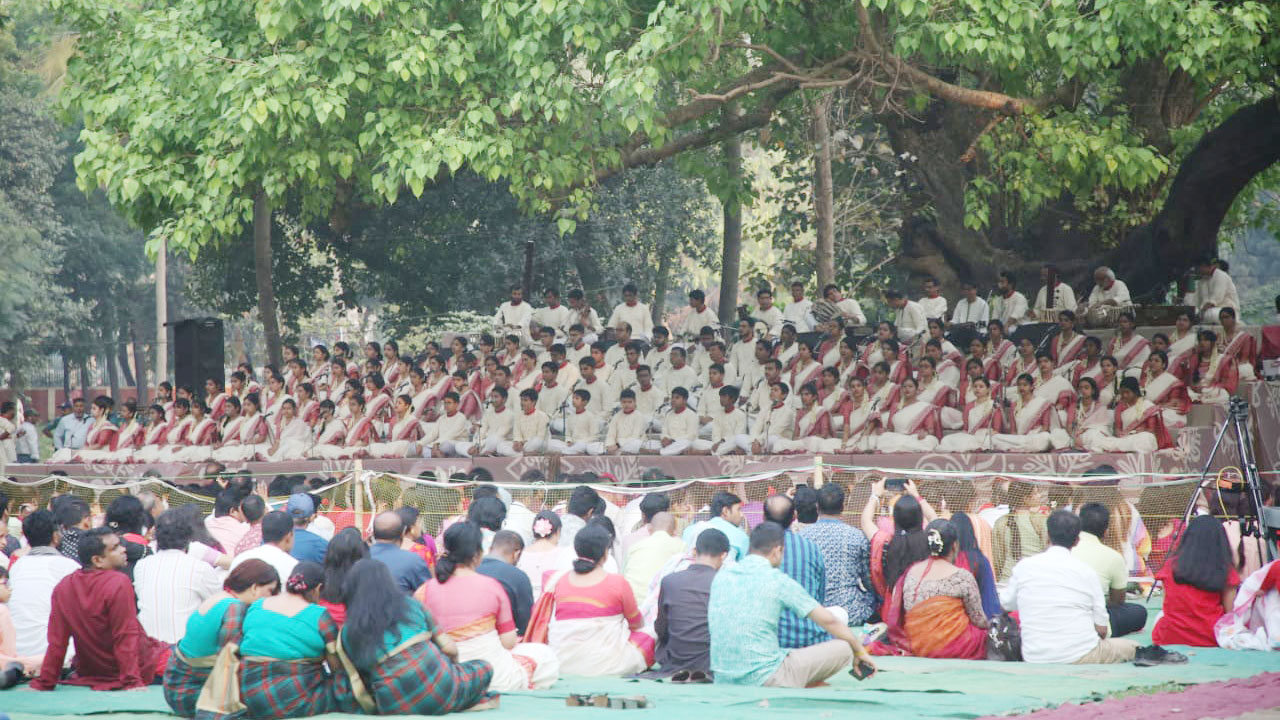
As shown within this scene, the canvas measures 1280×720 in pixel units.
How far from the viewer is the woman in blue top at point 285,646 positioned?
7.09 metres

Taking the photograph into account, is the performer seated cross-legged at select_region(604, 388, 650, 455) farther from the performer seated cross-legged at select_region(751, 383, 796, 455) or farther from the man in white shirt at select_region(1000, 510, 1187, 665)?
the man in white shirt at select_region(1000, 510, 1187, 665)

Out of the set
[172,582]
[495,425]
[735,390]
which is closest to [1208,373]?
[735,390]

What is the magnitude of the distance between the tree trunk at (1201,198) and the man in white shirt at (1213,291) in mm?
210

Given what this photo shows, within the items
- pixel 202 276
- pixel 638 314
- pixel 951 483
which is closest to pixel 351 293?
pixel 202 276

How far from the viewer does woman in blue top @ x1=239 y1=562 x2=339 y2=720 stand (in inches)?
279

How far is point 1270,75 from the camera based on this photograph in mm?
16781

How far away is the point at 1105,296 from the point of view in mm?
18875

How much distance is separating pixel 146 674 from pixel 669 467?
380 inches

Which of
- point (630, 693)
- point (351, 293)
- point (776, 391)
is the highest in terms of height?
point (351, 293)

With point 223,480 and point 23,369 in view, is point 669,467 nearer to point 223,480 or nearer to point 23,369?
point 223,480

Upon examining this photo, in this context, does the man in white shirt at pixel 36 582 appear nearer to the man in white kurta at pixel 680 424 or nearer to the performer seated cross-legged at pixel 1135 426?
the man in white kurta at pixel 680 424

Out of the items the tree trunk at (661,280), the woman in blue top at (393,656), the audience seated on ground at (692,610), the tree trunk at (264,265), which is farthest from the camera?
the tree trunk at (661,280)

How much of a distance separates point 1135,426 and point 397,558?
9.88 m

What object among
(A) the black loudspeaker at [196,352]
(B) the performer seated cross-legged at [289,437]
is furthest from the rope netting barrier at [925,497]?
(A) the black loudspeaker at [196,352]
